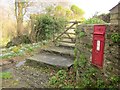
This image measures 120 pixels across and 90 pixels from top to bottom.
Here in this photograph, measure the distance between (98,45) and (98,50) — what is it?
10 centimetres

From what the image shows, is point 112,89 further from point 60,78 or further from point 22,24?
point 22,24

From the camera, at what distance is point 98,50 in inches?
137

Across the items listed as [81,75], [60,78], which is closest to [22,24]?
[60,78]

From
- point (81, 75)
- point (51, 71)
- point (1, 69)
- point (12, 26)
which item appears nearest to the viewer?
point (81, 75)

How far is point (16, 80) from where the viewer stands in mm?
5113

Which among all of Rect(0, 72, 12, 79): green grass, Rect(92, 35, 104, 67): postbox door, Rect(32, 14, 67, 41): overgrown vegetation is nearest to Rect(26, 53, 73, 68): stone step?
Rect(0, 72, 12, 79): green grass

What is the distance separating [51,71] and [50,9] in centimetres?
599

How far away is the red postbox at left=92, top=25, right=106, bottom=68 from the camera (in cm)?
334

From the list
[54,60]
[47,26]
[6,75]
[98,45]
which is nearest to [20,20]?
[47,26]

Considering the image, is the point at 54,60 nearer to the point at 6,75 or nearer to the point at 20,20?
the point at 6,75

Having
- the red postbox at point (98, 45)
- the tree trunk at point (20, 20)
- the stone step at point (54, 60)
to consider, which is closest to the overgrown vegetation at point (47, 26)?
the tree trunk at point (20, 20)

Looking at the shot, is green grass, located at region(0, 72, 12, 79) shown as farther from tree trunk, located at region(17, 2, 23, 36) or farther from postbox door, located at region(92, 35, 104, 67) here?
tree trunk, located at region(17, 2, 23, 36)

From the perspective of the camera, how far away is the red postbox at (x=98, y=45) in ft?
10.9

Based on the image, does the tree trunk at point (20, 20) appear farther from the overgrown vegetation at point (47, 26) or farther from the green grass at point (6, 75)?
the green grass at point (6, 75)
